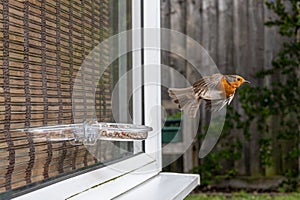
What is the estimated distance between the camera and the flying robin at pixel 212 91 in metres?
0.69

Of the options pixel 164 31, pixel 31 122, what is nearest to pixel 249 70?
pixel 164 31

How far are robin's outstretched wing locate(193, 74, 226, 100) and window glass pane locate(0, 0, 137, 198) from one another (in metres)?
0.21

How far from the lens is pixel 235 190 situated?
2.85 meters

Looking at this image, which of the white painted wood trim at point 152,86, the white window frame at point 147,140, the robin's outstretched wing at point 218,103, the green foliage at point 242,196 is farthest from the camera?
the green foliage at point 242,196

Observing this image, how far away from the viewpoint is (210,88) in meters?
0.70

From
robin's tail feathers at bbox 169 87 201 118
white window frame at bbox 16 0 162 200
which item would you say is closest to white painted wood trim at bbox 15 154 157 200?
white window frame at bbox 16 0 162 200

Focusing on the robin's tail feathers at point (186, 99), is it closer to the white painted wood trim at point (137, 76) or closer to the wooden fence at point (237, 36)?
A: the white painted wood trim at point (137, 76)

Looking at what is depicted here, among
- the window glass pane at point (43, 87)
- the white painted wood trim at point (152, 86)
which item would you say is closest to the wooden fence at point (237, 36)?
the white painted wood trim at point (152, 86)

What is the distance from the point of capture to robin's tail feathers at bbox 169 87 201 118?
741 millimetres

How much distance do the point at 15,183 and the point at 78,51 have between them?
29 centimetres

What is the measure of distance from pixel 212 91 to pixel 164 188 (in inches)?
14.7

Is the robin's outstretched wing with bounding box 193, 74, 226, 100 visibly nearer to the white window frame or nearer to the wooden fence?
the white window frame

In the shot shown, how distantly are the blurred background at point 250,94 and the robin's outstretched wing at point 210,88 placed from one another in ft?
6.72

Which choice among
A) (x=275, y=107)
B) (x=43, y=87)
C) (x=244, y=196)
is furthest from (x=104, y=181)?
(x=275, y=107)
